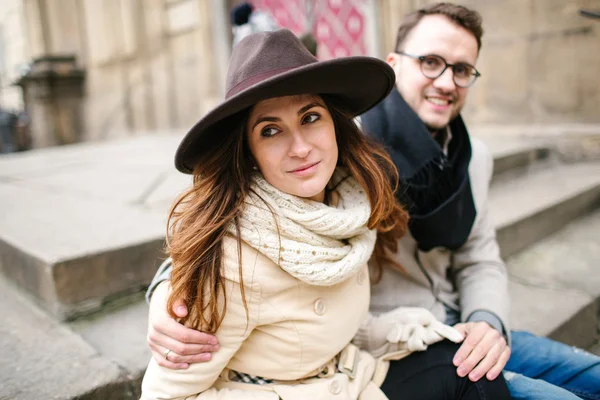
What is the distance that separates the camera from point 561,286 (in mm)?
2527

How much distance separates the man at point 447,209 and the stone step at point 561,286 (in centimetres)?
51

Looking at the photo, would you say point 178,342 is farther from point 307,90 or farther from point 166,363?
point 307,90

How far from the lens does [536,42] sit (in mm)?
4336

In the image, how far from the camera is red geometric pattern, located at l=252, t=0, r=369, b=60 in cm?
597

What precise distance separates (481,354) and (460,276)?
461mm

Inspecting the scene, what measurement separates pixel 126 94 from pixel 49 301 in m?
8.07

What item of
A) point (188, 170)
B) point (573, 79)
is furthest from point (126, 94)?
point (188, 170)

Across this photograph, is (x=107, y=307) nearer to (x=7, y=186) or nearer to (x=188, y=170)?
(x=188, y=170)

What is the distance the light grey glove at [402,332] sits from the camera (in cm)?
142

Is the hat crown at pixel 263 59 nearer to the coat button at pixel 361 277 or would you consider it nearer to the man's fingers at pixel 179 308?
the man's fingers at pixel 179 308

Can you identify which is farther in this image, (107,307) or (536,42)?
(536,42)

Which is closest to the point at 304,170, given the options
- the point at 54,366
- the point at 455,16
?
the point at 455,16

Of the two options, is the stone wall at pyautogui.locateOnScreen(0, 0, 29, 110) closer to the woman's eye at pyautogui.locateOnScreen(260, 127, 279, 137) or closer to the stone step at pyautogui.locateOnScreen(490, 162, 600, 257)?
A: the stone step at pyautogui.locateOnScreen(490, 162, 600, 257)

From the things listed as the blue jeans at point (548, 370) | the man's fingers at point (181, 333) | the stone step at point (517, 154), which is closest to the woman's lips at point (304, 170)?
the man's fingers at point (181, 333)
